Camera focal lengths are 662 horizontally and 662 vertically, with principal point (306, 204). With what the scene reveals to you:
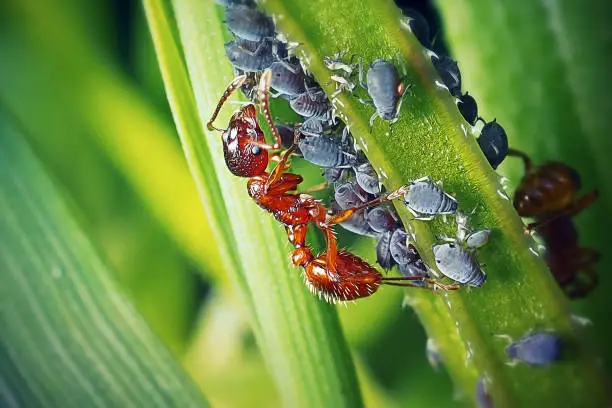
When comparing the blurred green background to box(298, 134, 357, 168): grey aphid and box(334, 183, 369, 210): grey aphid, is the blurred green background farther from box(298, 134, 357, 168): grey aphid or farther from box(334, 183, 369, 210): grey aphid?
box(298, 134, 357, 168): grey aphid

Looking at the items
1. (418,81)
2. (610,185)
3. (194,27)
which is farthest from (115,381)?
(610,185)

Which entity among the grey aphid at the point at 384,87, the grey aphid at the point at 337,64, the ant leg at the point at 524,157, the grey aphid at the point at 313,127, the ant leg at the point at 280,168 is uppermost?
the grey aphid at the point at 337,64

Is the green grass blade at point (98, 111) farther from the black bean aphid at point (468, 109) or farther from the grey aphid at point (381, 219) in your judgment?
the black bean aphid at point (468, 109)

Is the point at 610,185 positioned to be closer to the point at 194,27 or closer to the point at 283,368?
the point at 283,368

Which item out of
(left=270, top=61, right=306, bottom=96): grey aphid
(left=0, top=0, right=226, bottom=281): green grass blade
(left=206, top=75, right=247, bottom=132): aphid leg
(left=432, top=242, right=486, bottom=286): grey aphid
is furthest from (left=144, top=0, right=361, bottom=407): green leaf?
(left=0, top=0, right=226, bottom=281): green grass blade

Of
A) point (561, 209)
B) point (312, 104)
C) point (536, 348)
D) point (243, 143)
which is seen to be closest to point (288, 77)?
point (312, 104)

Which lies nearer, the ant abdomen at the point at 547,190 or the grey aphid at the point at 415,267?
the grey aphid at the point at 415,267

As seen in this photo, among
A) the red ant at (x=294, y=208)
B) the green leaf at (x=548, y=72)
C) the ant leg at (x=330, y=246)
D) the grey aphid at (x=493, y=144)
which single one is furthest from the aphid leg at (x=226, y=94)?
the green leaf at (x=548, y=72)
